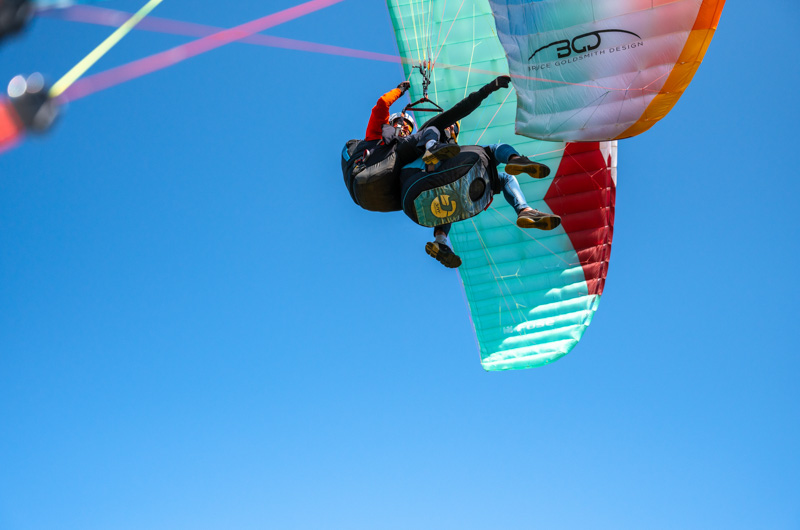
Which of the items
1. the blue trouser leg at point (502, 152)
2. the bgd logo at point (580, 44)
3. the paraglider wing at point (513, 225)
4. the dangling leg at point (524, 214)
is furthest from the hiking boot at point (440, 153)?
the paraglider wing at point (513, 225)

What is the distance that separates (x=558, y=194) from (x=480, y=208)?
200cm

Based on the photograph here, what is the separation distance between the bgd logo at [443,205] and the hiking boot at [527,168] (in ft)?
1.57

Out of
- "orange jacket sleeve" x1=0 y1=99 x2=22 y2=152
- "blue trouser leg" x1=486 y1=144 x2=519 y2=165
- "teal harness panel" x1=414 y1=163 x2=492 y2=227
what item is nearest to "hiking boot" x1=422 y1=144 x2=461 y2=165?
"teal harness panel" x1=414 y1=163 x2=492 y2=227

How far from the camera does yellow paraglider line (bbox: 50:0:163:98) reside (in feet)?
5.39

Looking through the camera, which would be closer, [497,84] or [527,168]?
[527,168]

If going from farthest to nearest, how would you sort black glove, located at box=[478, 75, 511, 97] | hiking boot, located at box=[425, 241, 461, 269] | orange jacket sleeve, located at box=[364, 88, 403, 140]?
1. orange jacket sleeve, located at box=[364, 88, 403, 140]
2. hiking boot, located at box=[425, 241, 461, 269]
3. black glove, located at box=[478, 75, 511, 97]

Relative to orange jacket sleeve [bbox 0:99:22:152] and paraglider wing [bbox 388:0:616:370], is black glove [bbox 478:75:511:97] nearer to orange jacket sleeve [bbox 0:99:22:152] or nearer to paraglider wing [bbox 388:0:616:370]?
paraglider wing [bbox 388:0:616:370]

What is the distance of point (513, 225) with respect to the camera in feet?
23.1

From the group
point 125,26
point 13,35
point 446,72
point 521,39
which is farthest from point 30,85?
point 446,72

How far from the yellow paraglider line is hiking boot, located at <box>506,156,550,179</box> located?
119 inches

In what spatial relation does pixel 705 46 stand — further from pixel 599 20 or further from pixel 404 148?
pixel 404 148

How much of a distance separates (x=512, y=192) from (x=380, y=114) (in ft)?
4.11

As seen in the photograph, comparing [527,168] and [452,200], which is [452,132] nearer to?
[452,200]

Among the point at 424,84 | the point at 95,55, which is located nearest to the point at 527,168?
the point at 424,84
